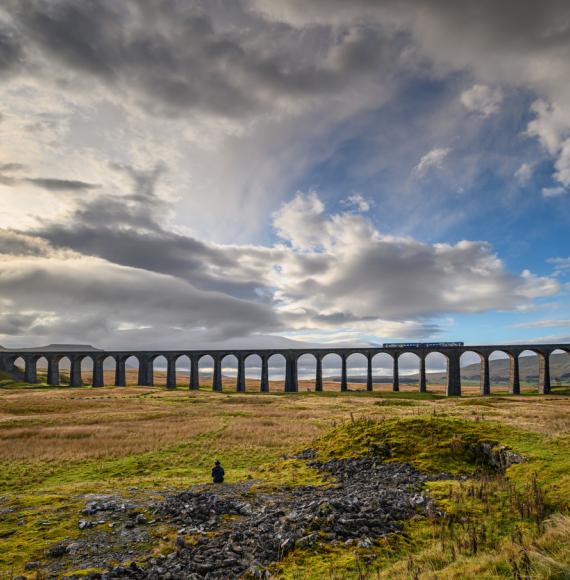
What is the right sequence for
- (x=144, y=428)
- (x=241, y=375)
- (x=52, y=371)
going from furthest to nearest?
(x=52, y=371)
(x=241, y=375)
(x=144, y=428)

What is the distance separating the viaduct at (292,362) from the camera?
8738 centimetres

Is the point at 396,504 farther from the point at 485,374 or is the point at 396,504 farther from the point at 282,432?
the point at 485,374

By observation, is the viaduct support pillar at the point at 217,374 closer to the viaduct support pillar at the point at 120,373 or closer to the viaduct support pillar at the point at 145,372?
the viaduct support pillar at the point at 145,372

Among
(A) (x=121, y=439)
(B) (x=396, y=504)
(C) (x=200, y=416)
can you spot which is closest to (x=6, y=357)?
(C) (x=200, y=416)

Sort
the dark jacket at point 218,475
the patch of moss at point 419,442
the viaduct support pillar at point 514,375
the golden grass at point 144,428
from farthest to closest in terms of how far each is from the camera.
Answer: the viaduct support pillar at point 514,375
the golden grass at point 144,428
the patch of moss at point 419,442
the dark jacket at point 218,475

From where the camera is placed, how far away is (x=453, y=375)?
8819cm

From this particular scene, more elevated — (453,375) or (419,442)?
(419,442)

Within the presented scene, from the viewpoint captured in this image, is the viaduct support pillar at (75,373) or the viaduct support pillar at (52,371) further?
the viaduct support pillar at (52,371)

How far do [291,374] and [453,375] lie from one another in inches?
1500

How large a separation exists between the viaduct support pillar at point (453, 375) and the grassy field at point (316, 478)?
194 ft

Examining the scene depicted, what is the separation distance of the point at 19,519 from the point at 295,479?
9.92m

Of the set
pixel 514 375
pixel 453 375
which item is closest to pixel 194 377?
pixel 453 375

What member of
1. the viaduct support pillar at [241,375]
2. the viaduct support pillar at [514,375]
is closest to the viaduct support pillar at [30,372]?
the viaduct support pillar at [241,375]

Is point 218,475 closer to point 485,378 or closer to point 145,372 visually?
point 485,378
